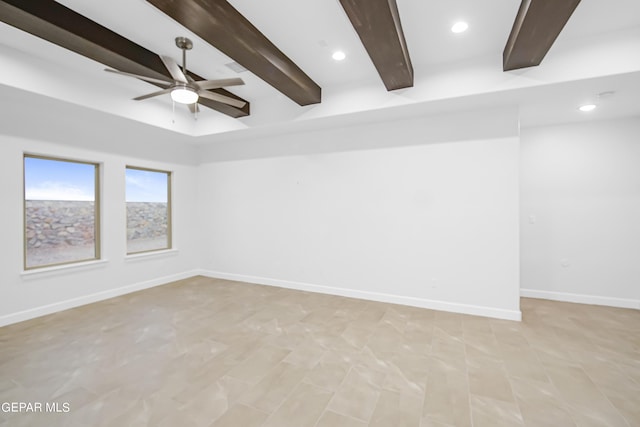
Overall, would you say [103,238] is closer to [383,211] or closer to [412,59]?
[383,211]

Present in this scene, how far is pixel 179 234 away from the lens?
5762 mm

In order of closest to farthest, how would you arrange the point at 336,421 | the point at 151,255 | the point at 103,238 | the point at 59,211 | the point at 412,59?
the point at 336,421, the point at 412,59, the point at 59,211, the point at 103,238, the point at 151,255

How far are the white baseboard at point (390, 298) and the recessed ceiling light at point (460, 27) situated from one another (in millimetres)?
3242

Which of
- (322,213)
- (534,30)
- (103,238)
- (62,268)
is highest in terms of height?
(534,30)

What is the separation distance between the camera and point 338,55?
10.8 feet

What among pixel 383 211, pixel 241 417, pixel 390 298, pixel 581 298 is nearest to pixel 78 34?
pixel 241 417

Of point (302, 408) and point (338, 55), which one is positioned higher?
point (338, 55)

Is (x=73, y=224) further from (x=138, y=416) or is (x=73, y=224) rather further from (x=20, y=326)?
(x=138, y=416)

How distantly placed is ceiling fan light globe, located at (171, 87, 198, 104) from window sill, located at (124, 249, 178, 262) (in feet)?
10.2

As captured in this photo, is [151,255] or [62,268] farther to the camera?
[151,255]

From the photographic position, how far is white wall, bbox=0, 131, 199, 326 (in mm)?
3553

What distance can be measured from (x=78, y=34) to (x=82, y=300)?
11.6 ft

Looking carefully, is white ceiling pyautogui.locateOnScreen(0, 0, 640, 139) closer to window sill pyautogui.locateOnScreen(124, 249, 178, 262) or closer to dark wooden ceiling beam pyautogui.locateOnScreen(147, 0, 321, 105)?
dark wooden ceiling beam pyautogui.locateOnScreen(147, 0, 321, 105)

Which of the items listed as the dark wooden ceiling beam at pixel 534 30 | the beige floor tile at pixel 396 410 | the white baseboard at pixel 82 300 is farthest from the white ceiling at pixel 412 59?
the beige floor tile at pixel 396 410
